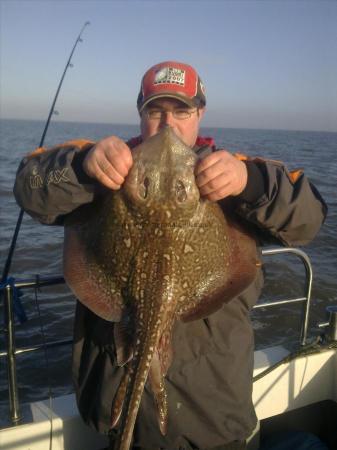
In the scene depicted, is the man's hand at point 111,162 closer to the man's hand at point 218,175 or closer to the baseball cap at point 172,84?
the man's hand at point 218,175

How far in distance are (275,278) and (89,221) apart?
9105 mm

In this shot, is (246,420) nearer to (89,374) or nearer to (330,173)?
(89,374)

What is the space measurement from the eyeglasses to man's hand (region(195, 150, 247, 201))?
2.56 ft

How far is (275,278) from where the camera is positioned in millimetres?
10617

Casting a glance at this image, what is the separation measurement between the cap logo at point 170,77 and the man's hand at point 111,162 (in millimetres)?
779

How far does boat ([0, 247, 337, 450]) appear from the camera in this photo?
295cm

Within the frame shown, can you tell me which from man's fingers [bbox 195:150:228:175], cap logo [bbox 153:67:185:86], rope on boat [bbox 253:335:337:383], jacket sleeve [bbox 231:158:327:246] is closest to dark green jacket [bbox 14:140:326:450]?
jacket sleeve [bbox 231:158:327:246]

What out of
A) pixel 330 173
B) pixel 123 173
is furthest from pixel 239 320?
pixel 330 173

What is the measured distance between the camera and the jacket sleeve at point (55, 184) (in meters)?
2.18

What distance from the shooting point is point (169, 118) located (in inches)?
105

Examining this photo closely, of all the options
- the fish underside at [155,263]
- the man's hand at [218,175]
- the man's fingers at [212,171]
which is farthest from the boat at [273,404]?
the man's fingers at [212,171]

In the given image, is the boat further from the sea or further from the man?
the man

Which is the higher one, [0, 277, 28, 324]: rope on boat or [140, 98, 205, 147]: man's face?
[140, 98, 205, 147]: man's face

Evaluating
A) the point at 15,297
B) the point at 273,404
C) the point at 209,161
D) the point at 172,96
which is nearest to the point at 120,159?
the point at 209,161
